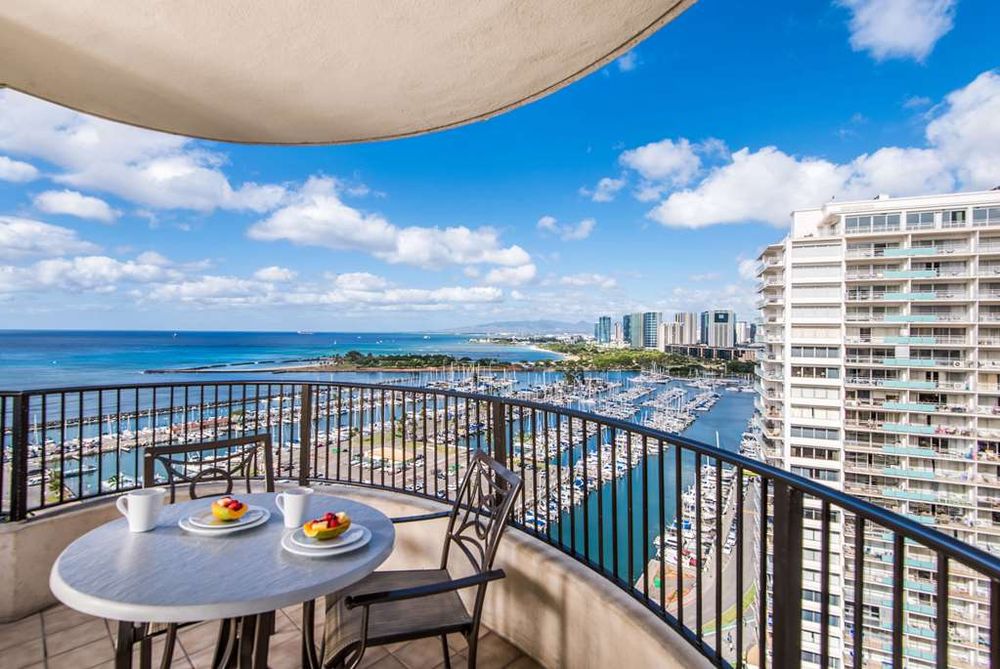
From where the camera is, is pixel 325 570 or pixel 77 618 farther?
pixel 77 618

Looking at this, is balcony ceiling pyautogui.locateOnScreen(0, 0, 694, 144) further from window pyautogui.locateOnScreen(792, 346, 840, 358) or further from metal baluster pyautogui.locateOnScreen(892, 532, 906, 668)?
window pyautogui.locateOnScreen(792, 346, 840, 358)

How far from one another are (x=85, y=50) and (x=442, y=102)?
5.52ft

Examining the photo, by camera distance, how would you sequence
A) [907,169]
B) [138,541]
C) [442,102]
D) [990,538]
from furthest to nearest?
[907,169] → [990,538] → [442,102] → [138,541]

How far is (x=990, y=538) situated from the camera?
34.8ft

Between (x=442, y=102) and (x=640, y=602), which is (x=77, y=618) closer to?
(x=640, y=602)

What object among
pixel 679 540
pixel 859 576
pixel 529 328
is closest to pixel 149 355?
pixel 529 328

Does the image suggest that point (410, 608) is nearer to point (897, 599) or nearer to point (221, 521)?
point (221, 521)

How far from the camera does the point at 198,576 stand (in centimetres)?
142

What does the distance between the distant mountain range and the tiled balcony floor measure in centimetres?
2342

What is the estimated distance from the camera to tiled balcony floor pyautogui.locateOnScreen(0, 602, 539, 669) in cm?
226

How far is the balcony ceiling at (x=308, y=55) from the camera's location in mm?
1803

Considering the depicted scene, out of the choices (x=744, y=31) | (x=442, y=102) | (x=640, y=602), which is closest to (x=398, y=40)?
(x=442, y=102)

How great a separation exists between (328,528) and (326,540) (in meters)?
0.04

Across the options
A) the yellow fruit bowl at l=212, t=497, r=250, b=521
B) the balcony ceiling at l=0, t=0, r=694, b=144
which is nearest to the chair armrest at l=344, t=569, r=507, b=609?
the yellow fruit bowl at l=212, t=497, r=250, b=521
